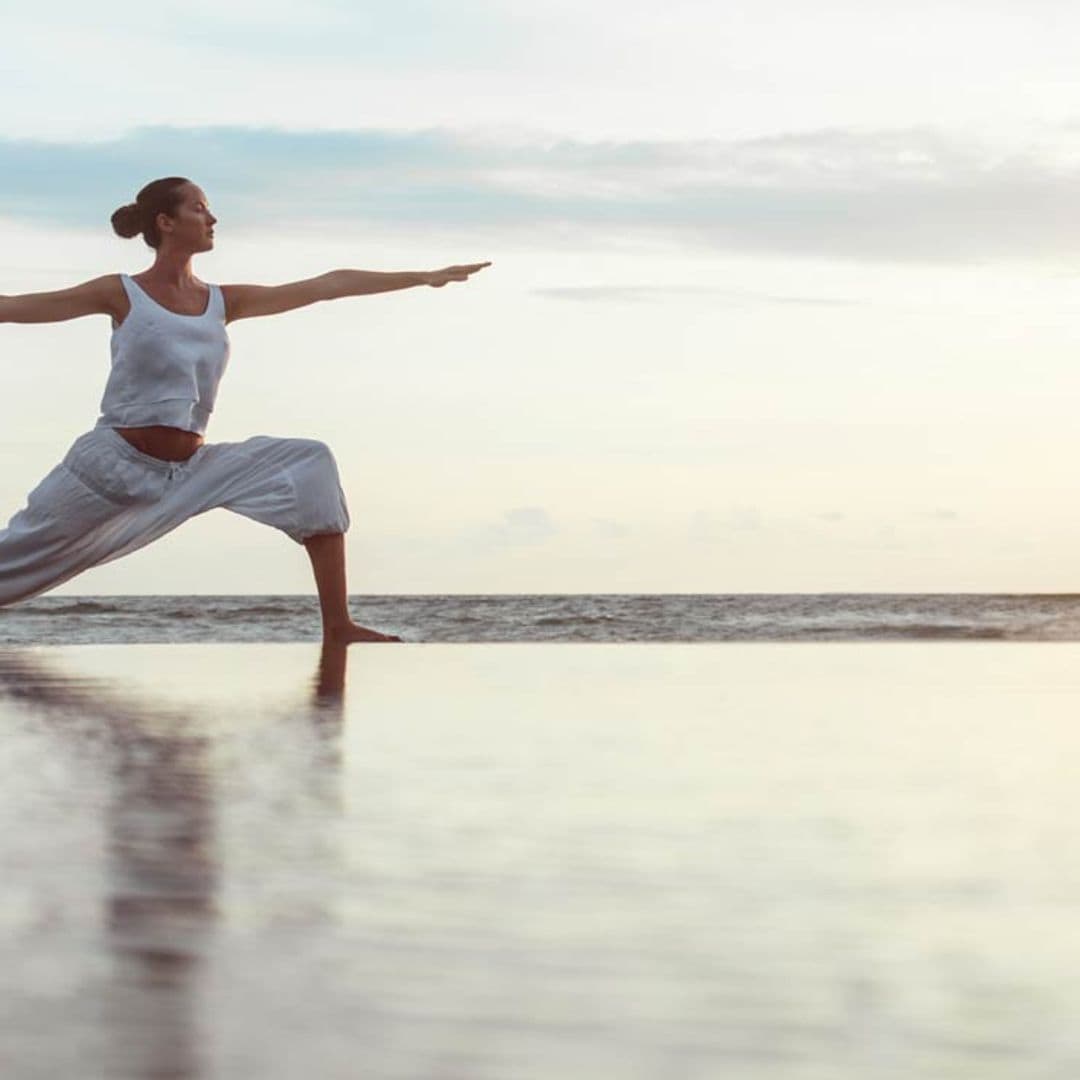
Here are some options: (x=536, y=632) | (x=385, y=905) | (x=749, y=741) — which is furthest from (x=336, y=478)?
(x=536, y=632)

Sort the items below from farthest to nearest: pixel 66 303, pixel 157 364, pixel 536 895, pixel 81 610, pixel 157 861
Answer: pixel 81 610, pixel 157 364, pixel 66 303, pixel 157 861, pixel 536 895

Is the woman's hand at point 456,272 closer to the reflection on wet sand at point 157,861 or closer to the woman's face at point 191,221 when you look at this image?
the woman's face at point 191,221

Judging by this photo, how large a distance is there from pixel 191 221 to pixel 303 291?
418 mm

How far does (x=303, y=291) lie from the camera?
6.36 meters

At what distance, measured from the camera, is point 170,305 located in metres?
6.18

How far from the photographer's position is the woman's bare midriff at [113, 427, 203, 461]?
20.2 feet

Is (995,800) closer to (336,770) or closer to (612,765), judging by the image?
(612,765)

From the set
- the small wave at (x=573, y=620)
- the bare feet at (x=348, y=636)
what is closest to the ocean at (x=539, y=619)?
the small wave at (x=573, y=620)

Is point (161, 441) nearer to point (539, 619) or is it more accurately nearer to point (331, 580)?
point (331, 580)

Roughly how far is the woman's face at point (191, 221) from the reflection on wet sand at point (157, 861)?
2320 millimetres

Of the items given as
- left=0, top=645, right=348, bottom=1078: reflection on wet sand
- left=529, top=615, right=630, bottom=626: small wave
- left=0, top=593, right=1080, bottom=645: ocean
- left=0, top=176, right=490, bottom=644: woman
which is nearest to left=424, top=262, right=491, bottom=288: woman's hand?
left=0, top=176, right=490, bottom=644: woman

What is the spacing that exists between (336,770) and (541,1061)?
62.6 inches

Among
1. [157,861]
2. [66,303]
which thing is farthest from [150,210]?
[157,861]

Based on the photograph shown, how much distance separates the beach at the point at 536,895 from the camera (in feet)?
3.78
